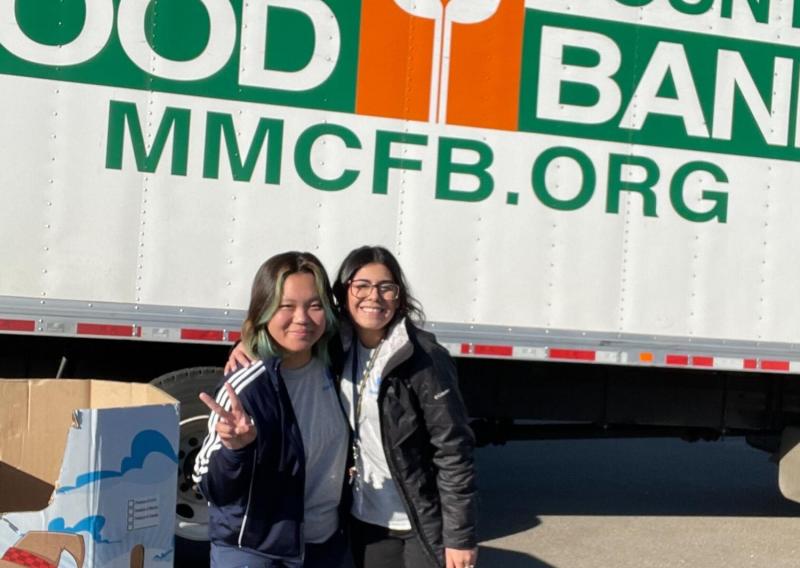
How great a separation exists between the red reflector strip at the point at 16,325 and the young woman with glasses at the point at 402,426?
9.53ft

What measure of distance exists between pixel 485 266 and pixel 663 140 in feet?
4.37

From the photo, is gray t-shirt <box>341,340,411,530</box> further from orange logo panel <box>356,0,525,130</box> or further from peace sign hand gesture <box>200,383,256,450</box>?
orange logo panel <box>356,0,525,130</box>

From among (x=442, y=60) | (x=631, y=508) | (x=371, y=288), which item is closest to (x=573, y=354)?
(x=442, y=60)

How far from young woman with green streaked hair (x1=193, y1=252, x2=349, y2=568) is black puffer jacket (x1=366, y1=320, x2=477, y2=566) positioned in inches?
6.5

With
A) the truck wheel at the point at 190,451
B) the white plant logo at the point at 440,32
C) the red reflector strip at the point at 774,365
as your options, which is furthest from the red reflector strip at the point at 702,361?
the truck wheel at the point at 190,451

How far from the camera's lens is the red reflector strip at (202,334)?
615 centimetres

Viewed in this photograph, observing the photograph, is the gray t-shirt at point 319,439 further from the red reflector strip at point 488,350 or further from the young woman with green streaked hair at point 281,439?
the red reflector strip at point 488,350

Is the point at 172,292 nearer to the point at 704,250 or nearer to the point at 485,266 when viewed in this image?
the point at 485,266

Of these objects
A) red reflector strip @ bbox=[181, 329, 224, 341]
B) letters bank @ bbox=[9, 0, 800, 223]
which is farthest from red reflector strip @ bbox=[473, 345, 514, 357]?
red reflector strip @ bbox=[181, 329, 224, 341]

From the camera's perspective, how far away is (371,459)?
344 cm

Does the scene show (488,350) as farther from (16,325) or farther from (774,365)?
(16,325)

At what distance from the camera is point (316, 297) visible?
3305 millimetres

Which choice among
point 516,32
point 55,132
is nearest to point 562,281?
point 516,32

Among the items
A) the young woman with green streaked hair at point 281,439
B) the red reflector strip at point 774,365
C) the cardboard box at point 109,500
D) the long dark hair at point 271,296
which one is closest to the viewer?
the cardboard box at point 109,500
